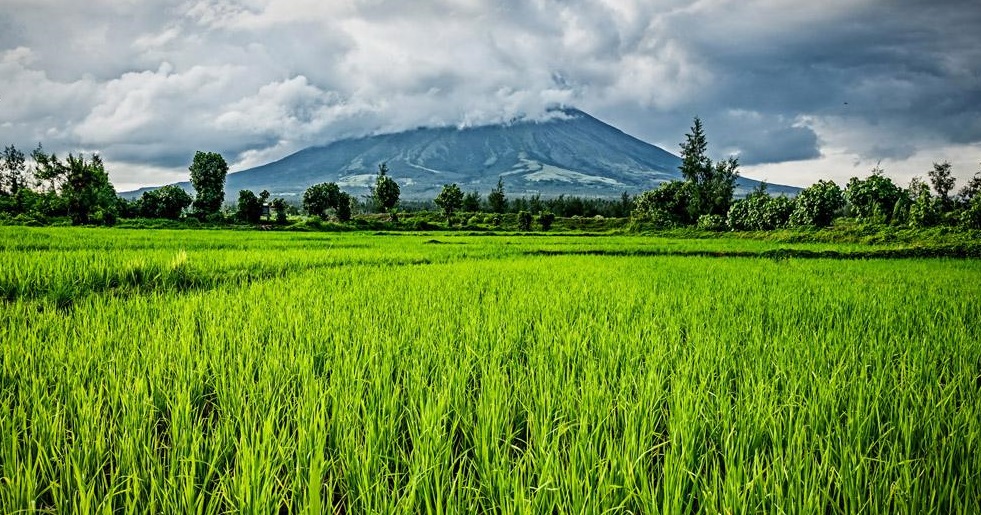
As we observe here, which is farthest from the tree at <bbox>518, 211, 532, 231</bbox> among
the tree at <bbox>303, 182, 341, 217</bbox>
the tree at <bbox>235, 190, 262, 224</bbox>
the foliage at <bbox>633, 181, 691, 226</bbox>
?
the tree at <bbox>303, 182, 341, 217</bbox>

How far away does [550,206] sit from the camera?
3664 inches

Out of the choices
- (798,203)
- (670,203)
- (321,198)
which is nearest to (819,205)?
(798,203)

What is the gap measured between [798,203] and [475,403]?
53.5 metres

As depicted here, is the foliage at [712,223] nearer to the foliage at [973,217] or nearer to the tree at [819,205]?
the tree at [819,205]

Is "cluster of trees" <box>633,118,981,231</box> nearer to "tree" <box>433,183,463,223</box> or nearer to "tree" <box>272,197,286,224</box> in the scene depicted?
"tree" <box>433,183,463,223</box>

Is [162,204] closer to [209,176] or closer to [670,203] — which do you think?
[209,176]

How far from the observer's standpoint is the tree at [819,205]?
42438 mm

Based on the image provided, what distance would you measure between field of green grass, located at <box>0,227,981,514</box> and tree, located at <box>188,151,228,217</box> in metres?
72.0

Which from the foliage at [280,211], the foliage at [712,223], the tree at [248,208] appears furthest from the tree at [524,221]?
the tree at [248,208]

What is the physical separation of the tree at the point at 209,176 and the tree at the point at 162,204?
6.19 m

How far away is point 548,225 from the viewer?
6131cm

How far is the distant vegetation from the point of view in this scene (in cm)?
3956

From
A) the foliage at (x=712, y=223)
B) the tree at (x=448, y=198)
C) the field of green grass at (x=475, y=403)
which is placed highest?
the tree at (x=448, y=198)

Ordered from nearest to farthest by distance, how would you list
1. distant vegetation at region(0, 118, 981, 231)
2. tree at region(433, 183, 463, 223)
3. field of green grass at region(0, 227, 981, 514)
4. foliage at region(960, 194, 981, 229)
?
field of green grass at region(0, 227, 981, 514), foliage at region(960, 194, 981, 229), distant vegetation at region(0, 118, 981, 231), tree at region(433, 183, 463, 223)
